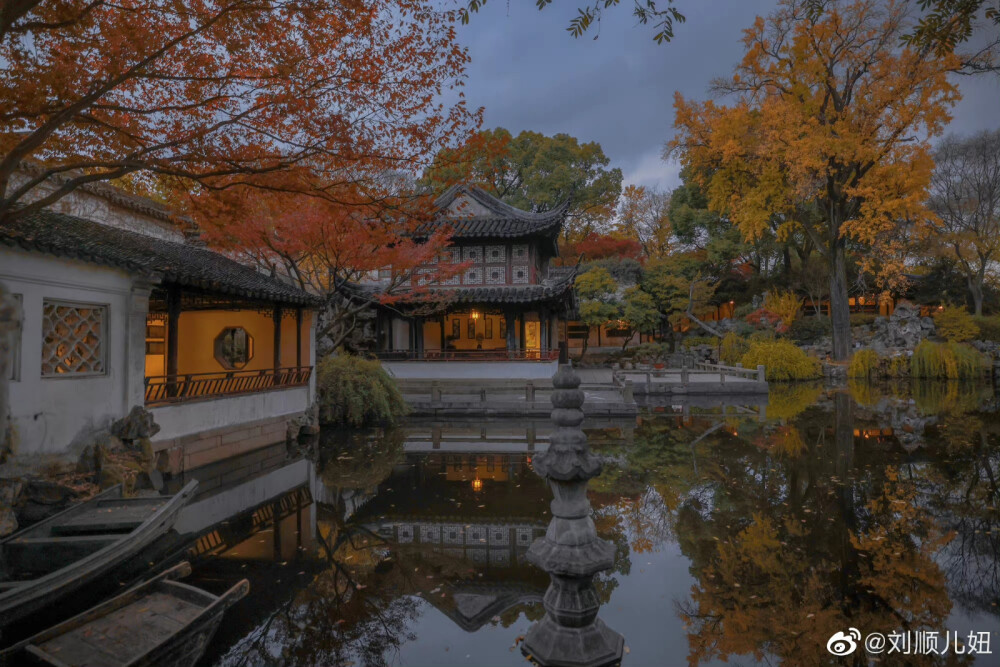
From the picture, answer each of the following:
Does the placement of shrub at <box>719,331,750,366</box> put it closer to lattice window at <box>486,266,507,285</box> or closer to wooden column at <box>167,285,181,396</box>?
lattice window at <box>486,266,507,285</box>

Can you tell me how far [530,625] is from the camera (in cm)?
471

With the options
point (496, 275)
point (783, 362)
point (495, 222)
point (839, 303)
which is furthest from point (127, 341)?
point (839, 303)

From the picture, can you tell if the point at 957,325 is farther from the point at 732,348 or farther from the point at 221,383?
the point at 221,383

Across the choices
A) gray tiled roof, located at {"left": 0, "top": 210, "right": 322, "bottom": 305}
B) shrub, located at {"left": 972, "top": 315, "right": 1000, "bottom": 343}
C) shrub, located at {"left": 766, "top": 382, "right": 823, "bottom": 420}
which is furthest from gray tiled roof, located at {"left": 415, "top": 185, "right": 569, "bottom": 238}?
shrub, located at {"left": 972, "top": 315, "right": 1000, "bottom": 343}

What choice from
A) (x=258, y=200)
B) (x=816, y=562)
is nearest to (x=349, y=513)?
(x=816, y=562)

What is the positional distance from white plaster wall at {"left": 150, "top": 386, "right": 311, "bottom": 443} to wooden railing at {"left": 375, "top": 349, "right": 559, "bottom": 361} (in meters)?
8.92

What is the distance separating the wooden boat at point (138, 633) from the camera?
11.5ft

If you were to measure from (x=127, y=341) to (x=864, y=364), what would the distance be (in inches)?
1132

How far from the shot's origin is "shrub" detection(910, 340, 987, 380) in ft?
79.4

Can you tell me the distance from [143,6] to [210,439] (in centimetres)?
735

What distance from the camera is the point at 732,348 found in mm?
28953

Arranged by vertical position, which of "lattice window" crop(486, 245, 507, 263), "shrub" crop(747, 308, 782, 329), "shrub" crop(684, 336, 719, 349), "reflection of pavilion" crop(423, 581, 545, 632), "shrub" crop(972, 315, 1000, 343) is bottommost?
"reflection of pavilion" crop(423, 581, 545, 632)

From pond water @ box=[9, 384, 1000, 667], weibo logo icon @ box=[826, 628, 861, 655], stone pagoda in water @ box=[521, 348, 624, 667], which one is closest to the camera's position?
stone pagoda in water @ box=[521, 348, 624, 667]

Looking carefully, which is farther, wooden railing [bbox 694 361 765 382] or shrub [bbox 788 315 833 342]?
shrub [bbox 788 315 833 342]
